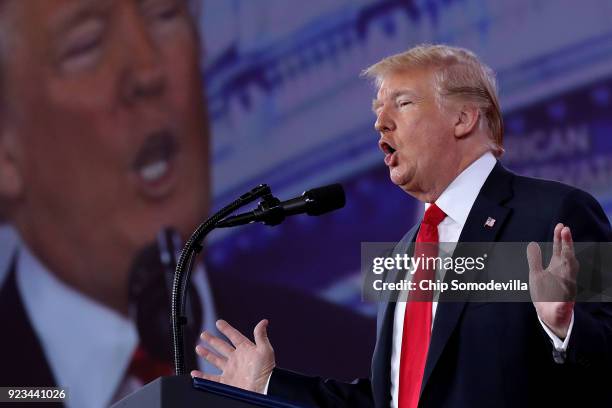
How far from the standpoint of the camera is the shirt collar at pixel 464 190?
2.59m

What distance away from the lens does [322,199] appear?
2.25 metres

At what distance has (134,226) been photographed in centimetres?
411

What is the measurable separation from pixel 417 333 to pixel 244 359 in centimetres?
42

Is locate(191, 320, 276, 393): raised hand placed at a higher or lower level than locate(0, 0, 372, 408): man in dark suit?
lower

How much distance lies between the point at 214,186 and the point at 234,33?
2.10 feet

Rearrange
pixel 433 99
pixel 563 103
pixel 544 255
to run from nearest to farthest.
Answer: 1. pixel 544 255
2. pixel 433 99
3. pixel 563 103

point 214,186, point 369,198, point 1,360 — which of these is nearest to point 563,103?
point 369,198

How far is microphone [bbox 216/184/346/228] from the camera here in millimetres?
2189

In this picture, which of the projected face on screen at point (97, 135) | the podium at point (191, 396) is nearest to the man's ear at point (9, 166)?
the projected face on screen at point (97, 135)

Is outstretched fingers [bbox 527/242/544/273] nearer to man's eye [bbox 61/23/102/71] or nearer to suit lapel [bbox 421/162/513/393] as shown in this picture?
suit lapel [bbox 421/162/513/393]

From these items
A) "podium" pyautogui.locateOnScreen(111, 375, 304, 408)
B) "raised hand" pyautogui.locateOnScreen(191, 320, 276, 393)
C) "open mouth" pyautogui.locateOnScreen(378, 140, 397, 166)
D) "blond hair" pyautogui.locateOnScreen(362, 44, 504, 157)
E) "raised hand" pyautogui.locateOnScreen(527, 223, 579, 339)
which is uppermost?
"blond hair" pyautogui.locateOnScreen(362, 44, 504, 157)

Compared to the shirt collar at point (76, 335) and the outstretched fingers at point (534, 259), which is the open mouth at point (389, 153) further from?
the shirt collar at point (76, 335)

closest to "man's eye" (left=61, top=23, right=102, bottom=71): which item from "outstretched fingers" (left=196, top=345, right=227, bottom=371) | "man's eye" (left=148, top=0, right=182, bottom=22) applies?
"man's eye" (left=148, top=0, right=182, bottom=22)

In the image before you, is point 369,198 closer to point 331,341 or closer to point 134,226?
point 331,341
